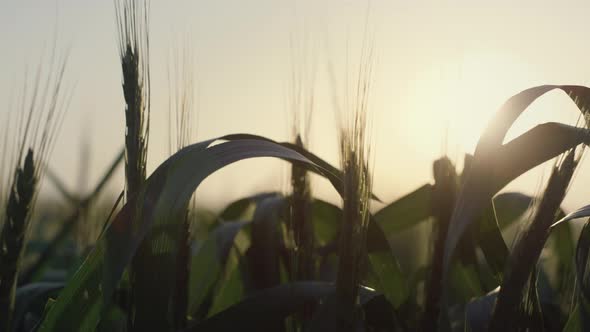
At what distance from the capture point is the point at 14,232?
4.86ft

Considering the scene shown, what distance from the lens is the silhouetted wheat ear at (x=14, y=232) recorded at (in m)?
1.47

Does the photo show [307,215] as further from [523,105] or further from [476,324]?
[523,105]

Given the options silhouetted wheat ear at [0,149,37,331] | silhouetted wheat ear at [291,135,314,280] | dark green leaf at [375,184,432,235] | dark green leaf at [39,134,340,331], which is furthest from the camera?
dark green leaf at [375,184,432,235]

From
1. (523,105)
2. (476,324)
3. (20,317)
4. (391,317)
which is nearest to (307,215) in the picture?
(391,317)

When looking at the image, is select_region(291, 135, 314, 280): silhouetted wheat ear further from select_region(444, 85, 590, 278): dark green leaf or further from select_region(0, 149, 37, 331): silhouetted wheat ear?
select_region(0, 149, 37, 331): silhouetted wheat ear

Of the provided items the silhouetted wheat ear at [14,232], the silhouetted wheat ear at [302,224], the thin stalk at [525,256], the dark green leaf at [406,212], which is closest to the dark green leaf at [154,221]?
the silhouetted wheat ear at [14,232]

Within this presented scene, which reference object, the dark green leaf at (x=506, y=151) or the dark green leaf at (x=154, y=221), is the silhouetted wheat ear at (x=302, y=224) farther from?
the dark green leaf at (x=506, y=151)

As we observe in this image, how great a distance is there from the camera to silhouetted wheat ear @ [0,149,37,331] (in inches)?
57.8

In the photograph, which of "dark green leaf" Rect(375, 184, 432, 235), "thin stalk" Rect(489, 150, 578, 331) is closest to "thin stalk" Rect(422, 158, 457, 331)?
Answer: "thin stalk" Rect(489, 150, 578, 331)

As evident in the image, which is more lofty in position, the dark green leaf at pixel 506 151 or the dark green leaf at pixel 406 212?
the dark green leaf at pixel 506 151

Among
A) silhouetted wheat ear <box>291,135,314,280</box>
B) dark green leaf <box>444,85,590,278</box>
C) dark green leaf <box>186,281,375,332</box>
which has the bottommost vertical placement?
dark green leaf <box>186,281,375,332</box>

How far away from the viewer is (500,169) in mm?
1396

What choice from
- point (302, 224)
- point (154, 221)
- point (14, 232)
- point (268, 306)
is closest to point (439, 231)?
point (302, 224)

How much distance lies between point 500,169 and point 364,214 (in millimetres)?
254
